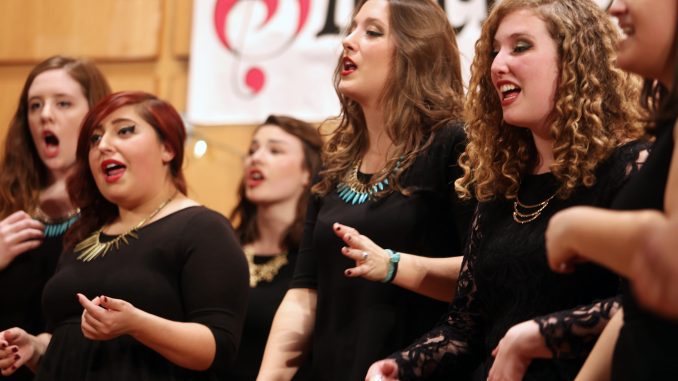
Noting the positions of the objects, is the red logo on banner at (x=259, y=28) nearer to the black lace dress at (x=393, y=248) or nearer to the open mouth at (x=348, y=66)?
the open mouth at (x=348, y=66)

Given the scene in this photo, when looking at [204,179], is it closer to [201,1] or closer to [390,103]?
[201,1]

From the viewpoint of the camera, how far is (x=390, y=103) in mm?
2398

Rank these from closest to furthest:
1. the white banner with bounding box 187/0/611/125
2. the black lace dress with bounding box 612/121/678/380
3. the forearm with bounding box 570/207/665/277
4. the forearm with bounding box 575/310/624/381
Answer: the forearm with bounding box 570/207/665/277 < the black lace dress with bounding box 612/121/678/380 < the forearm with bounding box 575/310/624/381 < the white banner with bounding box 187/0/611/125

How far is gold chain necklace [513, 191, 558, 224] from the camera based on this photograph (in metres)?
1.91

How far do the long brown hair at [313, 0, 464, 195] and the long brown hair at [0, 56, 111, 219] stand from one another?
1.16 meters

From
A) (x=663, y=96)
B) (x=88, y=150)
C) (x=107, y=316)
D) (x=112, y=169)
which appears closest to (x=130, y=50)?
(x=88, y=150)

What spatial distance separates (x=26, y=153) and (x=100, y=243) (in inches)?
33.1

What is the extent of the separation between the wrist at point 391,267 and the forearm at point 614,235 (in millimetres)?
826

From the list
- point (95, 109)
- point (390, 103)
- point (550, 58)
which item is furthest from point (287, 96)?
point (550, 58)

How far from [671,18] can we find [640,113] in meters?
0.50

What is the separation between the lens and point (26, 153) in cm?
324

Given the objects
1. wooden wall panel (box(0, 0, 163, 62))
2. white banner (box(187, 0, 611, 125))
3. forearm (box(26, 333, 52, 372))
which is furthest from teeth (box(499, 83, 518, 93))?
wooden wall panel (box(0, 0, 163, 62))

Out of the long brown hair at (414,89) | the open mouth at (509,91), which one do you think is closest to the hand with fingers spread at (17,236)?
the long brown hair at (414,89)

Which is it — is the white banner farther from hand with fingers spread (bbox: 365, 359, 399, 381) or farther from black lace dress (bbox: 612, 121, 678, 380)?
black lace dress (bbox: 612, 121, 678, 380)
